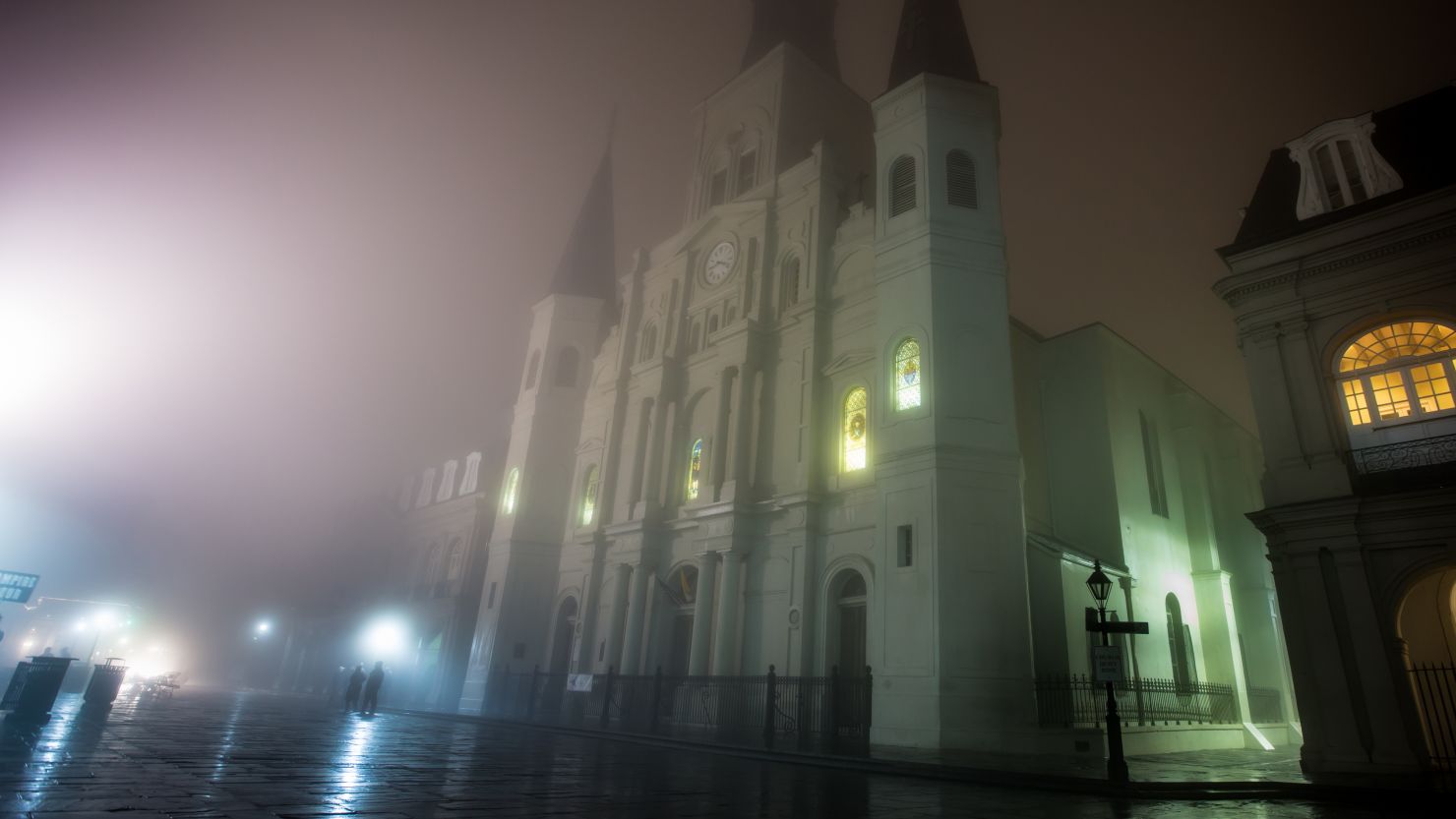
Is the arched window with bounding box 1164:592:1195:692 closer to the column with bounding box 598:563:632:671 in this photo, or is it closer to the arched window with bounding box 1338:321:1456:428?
the arched window with bounding box 1338:321:1456:428

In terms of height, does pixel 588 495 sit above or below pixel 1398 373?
above

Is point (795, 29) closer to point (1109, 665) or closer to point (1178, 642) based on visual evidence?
point (1178, 642)

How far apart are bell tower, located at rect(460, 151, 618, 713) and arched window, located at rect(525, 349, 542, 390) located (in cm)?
6

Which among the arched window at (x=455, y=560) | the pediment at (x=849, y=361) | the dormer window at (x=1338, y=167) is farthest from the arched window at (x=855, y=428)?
the arched window at (x=455, y=560)

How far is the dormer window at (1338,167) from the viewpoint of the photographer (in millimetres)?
16078

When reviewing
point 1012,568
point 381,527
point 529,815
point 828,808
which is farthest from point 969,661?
point 381,527

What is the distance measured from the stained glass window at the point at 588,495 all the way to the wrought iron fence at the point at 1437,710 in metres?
23.7

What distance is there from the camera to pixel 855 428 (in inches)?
833

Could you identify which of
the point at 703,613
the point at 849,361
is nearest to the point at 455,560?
the point at 703,613

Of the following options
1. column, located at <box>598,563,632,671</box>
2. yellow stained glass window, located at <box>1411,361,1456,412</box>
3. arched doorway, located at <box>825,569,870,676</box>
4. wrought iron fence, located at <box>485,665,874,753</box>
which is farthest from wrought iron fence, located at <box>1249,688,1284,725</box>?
column, located at <box>598,563,632,671</box>

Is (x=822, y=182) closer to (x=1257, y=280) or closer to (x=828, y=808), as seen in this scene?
(x=1257, y=280)

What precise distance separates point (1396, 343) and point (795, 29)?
96.2ft

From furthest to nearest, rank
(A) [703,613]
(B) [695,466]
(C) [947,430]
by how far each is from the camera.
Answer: (B) [695,466] → (A) [703,613] → (C) [947,430]

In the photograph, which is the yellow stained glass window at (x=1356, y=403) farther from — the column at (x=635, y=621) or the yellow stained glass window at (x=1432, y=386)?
the column at (x=635, y=621)
